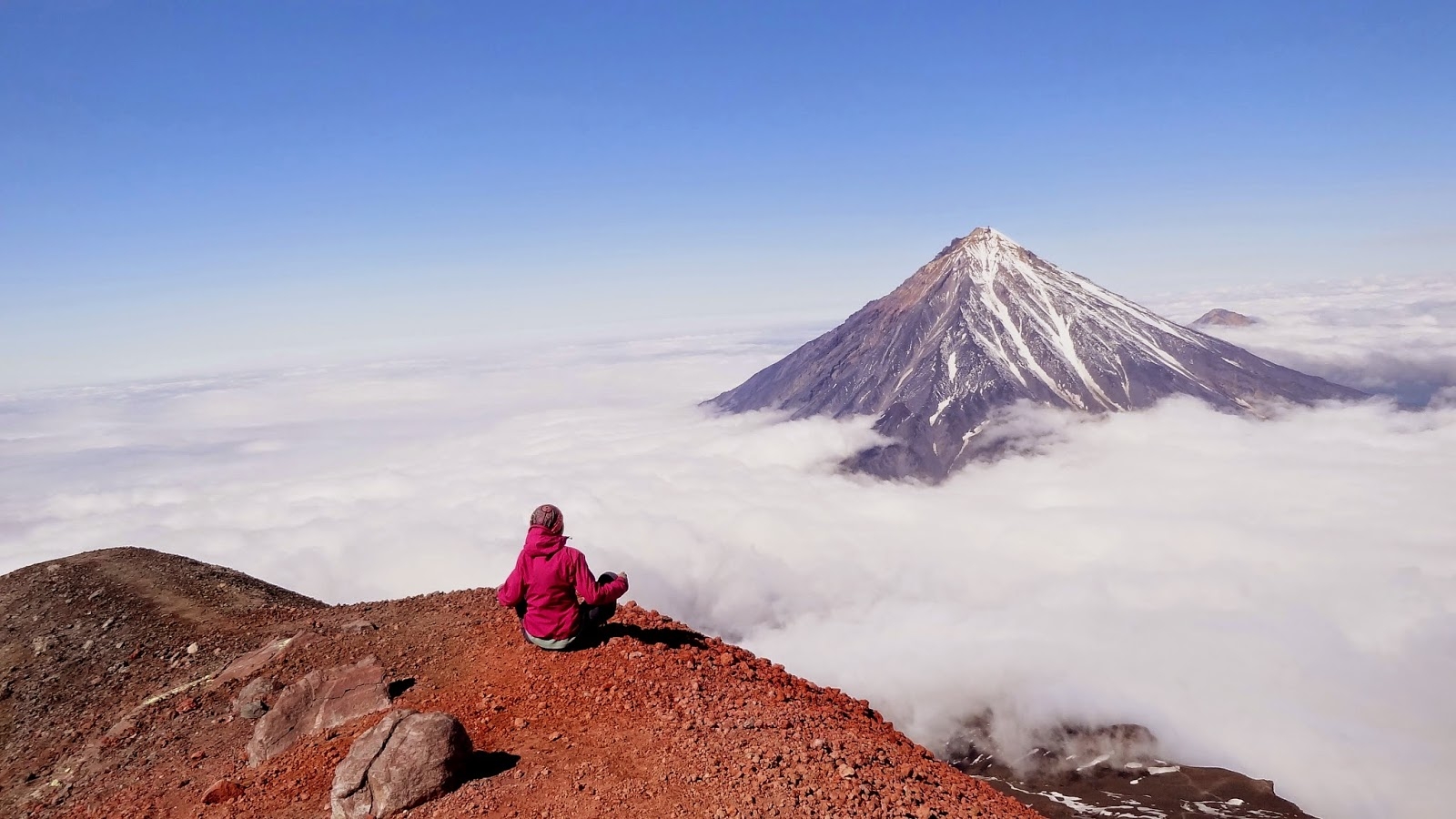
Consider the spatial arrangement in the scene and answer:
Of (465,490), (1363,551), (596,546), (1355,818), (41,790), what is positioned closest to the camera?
(41,790)

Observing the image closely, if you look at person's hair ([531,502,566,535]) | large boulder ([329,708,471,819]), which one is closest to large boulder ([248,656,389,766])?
large boulder ([329,708,471,819])

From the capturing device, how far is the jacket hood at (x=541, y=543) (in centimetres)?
889

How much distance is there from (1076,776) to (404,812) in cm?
13529

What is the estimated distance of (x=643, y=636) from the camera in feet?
33.6

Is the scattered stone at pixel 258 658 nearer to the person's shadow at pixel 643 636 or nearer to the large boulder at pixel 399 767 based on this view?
the person's shadow at pixel 643 636

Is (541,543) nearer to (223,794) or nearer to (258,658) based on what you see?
(223,794)

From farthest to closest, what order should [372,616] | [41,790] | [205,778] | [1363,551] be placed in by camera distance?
[1363,551] < [372,616] < [41,790] < [205,778]

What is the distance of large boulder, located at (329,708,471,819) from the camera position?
690 cm

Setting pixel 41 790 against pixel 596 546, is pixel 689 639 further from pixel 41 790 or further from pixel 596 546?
pixel 596 546

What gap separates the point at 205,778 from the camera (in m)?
8.98

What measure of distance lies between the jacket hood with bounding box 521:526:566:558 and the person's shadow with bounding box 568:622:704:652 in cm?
144

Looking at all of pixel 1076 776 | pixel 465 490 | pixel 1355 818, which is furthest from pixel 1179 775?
pixel 465 490

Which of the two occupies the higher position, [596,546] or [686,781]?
[686,781]

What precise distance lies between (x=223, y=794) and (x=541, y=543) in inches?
171
